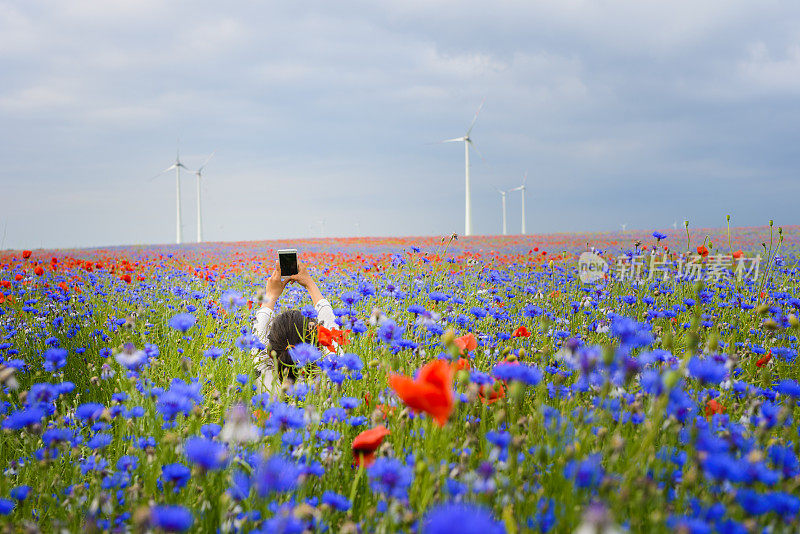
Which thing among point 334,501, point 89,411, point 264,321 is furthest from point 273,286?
point 334,501

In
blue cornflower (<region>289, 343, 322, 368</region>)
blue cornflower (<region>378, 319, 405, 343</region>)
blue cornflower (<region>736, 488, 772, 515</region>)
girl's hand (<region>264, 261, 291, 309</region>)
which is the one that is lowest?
blue cornflower (<region>736, 488, 772, 515</region>)

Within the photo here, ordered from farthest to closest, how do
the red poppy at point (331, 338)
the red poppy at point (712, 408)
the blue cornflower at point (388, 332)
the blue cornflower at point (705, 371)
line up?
the red poppy at point (331, 338) < the blue cornflower at point (388, 332) < the red poppy at point (712, 408) < the blue cornflower at point (705, 371)

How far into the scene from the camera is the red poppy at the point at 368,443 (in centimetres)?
153

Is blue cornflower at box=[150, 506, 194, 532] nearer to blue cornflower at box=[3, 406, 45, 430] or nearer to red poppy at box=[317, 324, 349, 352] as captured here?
blue cornflower at box=[3, 406, 45, 430]

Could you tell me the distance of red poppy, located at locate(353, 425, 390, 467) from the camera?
5.02ft

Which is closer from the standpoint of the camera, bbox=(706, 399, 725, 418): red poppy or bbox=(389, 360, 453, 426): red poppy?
bbox=(389, 360, 453, 426): red poppy

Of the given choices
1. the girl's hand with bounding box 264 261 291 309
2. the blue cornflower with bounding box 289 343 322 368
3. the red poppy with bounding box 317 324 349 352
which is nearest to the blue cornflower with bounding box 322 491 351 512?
the blue cornflower with bounding box 289 343 322 368

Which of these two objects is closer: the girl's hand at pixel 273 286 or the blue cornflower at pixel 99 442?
the blue cornflower at pixel 99 442

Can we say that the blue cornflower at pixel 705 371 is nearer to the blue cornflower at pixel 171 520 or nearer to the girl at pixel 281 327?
the blue cornflower at pixel 171 520

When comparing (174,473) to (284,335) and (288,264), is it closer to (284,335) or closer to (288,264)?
(284,335)

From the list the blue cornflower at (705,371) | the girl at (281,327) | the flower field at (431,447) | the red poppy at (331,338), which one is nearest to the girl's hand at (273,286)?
the girl at (281,327)

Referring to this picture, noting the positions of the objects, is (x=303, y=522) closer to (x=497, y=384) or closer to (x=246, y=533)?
(x=246, y=533)

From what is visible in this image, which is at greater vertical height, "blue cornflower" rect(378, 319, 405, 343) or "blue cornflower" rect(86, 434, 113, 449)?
"blue cornflower" rect(378, 319, 405, 343)

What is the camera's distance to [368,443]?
1.53 metres
